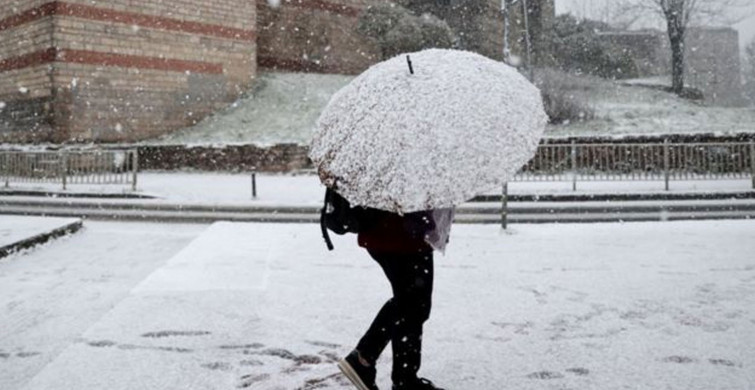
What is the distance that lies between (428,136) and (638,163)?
14.6m

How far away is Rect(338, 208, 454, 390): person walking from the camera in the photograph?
9.19 ft

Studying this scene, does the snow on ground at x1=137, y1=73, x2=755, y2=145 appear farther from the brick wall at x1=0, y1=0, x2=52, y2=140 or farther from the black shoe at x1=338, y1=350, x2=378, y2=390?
the black shoe at x1=338, y1=350, x2=378, y2=390

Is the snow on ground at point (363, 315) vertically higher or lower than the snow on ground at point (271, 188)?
lower

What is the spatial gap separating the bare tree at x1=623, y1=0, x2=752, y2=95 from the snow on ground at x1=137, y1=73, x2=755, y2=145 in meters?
2.68

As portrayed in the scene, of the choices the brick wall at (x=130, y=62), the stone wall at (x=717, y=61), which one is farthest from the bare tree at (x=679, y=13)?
the stone wall at (x=717, y=61)

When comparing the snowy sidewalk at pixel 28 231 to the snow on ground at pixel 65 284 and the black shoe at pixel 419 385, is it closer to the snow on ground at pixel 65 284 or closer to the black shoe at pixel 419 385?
the snow on ground at pixel 65 284

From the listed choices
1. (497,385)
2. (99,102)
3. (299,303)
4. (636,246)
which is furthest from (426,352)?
(99,102)

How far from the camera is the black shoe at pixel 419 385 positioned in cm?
300

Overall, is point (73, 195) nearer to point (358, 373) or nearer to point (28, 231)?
point (28, 231)

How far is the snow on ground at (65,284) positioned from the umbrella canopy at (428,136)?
2.29 meters

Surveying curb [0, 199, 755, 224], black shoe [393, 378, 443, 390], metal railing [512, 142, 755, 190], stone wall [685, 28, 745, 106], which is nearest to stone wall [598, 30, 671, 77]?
stone wall [685, 28, 745, 106]

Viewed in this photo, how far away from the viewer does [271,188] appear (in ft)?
50.5

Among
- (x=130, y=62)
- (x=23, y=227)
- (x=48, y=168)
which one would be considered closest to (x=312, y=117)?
(x=130, y=62)

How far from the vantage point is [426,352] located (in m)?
3.79
